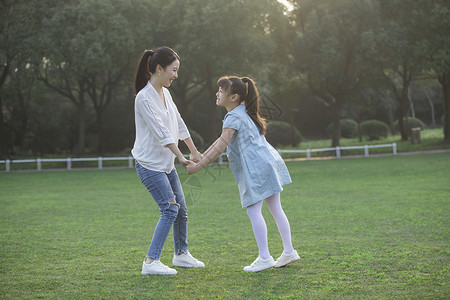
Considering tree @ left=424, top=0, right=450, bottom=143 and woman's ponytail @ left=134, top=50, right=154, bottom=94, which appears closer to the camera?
woman's ponytail @ left=134, top=50, right=154, bottom=94

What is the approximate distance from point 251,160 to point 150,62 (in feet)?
4.12

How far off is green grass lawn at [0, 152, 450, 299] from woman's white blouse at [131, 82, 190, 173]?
3.34 ft

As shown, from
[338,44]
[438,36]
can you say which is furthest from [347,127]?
[438,36]

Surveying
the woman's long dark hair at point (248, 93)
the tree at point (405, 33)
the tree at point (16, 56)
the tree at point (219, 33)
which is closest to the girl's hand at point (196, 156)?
the woman's long dark hair at point (248, 93)

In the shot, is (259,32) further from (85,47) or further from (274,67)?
(85,47)

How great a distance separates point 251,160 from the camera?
452cm

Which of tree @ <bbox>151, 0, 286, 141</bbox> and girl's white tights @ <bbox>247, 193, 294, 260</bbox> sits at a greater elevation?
tree @ <bbox>151, 0, 286, 141</bbox>

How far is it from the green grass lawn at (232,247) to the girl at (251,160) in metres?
0.32

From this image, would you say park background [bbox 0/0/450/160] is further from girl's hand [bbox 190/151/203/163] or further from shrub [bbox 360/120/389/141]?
girl's hand [bbox 190/151/203/163]

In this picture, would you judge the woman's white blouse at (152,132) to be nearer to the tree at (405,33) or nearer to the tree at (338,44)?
the tree at (338,44)

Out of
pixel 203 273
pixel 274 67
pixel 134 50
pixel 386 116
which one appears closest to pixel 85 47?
pixel 134 50

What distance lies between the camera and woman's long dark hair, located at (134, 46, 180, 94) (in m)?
4.47

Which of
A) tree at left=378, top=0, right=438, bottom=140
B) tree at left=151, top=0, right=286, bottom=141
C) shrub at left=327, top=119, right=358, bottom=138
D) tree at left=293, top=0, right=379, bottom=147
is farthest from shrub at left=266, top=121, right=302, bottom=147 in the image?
tree at left=378, top=0, right=438, bottom=140

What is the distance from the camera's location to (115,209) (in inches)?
390
